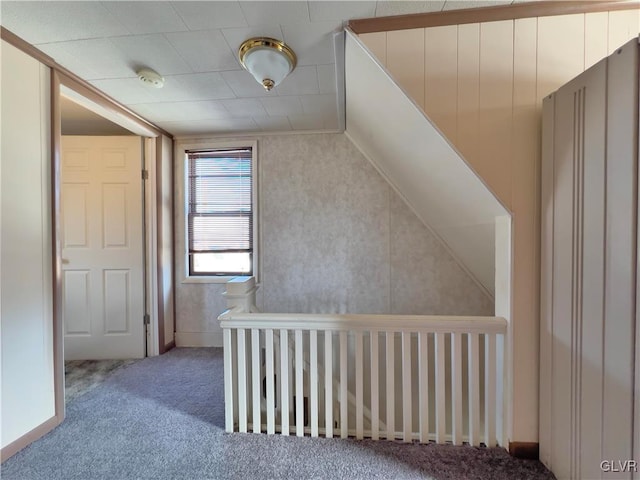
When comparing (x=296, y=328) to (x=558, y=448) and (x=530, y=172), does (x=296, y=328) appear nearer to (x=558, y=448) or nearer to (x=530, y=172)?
(x=558, y=448)

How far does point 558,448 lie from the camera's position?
1.20 meters

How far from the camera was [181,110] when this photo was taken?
7.02ft

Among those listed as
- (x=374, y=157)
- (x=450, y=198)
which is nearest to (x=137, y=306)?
(x=374, y=157)

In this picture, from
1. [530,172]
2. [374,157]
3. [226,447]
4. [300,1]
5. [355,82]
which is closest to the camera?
[300,1]

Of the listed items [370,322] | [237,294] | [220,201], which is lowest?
[370,322]

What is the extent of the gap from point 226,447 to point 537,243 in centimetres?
194

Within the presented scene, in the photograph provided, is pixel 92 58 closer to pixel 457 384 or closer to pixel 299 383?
pixel 299 383

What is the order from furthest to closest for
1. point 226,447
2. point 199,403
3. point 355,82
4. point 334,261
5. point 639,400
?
point 334,261 → point 199,403 → point 355,82 → point 226,447 → point 639,400

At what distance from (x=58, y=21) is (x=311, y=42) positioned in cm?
121

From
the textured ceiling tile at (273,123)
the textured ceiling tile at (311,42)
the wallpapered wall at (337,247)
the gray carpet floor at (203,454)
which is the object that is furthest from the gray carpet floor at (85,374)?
the textured ceiling tile at (311,42)

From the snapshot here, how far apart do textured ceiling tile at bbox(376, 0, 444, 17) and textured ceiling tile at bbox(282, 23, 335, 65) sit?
9.9 inches

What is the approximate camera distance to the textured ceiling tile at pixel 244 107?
6.52ft

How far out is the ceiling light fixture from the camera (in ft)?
4.42

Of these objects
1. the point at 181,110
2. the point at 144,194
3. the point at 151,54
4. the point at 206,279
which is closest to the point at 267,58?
the point at 151,54
